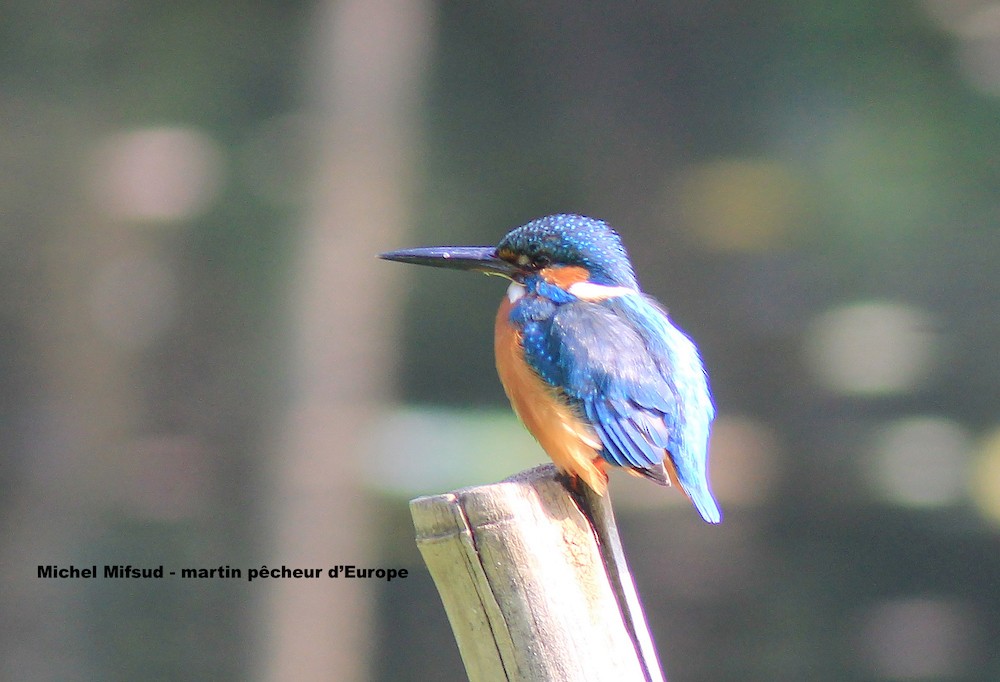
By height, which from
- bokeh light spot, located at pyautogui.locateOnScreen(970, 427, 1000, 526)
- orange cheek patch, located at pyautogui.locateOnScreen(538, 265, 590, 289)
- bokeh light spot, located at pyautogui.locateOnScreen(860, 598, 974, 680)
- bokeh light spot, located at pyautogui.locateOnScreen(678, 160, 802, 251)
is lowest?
bokeh light spot, located at pyautogui.locateOnScreen(860, 598, 974, 680)

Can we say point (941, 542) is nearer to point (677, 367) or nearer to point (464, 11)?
point (677, 367)

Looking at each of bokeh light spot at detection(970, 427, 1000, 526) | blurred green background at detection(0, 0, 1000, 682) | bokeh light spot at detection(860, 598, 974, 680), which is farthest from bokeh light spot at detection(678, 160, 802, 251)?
bokeh light spot at detection(860, 598, 974, 680)

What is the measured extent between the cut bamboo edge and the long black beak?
898mm

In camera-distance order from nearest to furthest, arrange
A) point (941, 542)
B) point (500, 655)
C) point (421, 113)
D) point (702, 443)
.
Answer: point (500, 655), point (702, 443), point (941, 542), point (421, 113)

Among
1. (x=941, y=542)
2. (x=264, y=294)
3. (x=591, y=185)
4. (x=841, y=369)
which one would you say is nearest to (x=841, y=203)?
(x=841, y=369)

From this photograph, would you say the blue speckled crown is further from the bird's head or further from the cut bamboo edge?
the cut bamboo edge

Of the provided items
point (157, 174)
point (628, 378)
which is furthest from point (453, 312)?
point (628, 378)

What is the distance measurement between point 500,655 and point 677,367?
85 centimetres

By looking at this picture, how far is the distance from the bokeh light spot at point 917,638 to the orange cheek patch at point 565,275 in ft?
8.15

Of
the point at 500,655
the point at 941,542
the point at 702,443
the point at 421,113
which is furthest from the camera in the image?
the point at 421,113

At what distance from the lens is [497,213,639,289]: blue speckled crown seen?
2.35 meters

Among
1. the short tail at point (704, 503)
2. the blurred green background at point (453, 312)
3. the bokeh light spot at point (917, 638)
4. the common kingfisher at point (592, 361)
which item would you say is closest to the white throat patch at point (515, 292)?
the common kingfisher at point (592, 361)

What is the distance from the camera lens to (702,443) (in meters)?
2.09

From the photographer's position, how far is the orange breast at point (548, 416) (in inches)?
75.6
